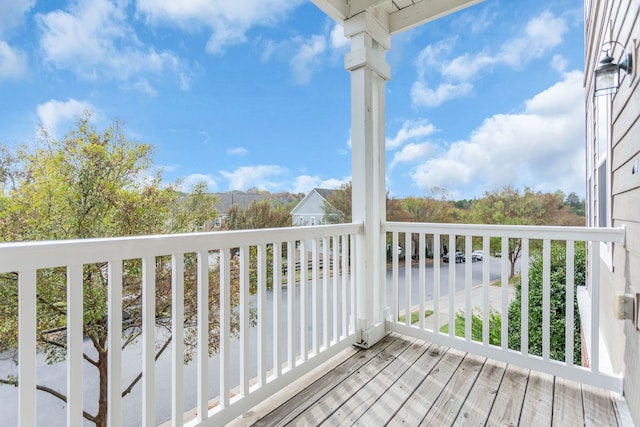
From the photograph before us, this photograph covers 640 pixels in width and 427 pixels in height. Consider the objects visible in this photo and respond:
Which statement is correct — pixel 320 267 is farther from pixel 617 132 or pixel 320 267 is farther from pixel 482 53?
pixel 482 53

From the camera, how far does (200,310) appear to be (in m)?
1.51

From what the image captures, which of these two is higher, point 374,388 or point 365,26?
point 365,26

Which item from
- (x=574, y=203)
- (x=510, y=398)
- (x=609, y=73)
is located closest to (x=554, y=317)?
(x=574, y=203)

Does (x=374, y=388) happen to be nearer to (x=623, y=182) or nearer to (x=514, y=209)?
(x=514, y=209)

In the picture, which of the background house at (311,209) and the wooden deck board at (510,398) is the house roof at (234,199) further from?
the wooden deck board at (510,398)

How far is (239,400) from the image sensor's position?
5.54ft

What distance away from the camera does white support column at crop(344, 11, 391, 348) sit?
2488 millimetres

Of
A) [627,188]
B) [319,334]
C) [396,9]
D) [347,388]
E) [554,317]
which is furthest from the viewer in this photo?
[554,317]

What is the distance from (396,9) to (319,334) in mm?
2651

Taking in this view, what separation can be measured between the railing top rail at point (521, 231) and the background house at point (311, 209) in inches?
25.4

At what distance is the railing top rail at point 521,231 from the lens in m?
1.81

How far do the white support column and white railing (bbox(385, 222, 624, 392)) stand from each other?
186mm

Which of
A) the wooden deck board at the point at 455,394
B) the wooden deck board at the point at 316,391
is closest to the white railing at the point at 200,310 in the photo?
the wooden deck board at the point at 316,391

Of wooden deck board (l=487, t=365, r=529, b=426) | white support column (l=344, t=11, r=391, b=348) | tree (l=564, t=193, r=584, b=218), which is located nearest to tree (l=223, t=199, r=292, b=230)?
white support column (l=344, t=11, r=391, b=348)
